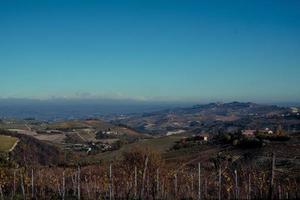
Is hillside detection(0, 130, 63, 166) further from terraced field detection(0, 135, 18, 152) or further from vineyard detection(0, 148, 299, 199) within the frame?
vineyard detection(0, 148, 299, 199)

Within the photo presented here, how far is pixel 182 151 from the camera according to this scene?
187ft

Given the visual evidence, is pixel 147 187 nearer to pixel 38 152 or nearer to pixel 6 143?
pixel 6 143

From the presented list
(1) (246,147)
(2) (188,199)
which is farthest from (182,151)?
(2) (188,199)

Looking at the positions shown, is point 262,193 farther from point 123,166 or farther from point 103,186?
point 123,166

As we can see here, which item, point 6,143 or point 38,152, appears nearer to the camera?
point 6,143

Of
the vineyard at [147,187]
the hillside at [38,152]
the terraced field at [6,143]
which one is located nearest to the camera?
the vineyard at [147,187]

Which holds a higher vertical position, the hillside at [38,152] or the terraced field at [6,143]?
the terraced field at [6,143]

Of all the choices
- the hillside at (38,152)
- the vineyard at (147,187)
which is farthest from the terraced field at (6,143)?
the vineyard at (147,187)

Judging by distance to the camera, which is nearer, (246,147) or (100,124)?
(246,147)

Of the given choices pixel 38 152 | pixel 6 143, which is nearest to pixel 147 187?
pixel 6 143

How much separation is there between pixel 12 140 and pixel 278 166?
147 feet

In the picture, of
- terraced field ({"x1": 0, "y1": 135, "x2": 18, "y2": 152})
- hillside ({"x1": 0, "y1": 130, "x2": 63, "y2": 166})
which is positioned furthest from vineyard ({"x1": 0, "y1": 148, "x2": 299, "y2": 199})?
hillside ({"x1": 0, "y1": 130, "x2": 63, "y2": 166})

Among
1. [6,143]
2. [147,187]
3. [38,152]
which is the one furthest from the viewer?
[38,152]

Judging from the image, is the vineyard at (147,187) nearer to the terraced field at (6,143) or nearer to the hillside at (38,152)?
the terraced field at (6,143)
